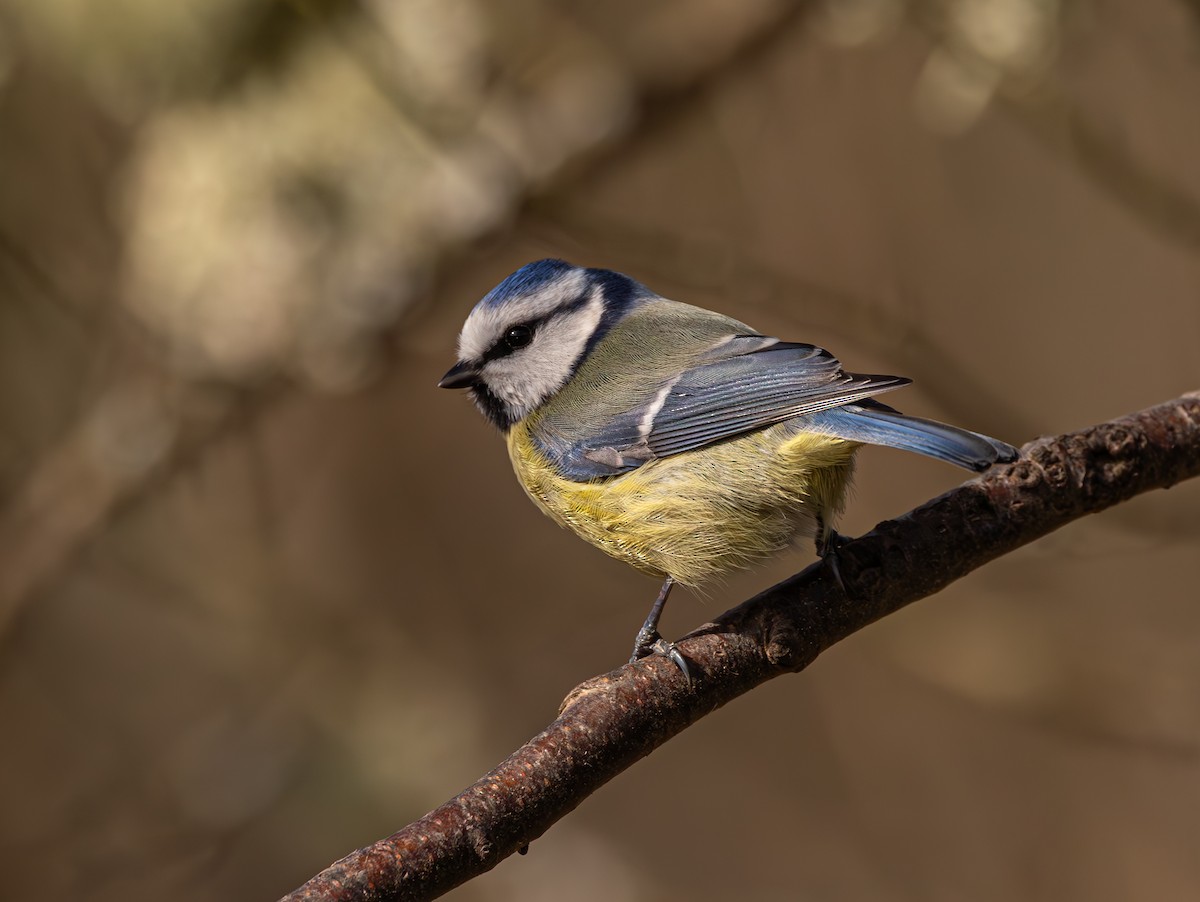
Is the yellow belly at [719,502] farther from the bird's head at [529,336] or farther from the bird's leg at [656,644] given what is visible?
the bird's head at [529,336]

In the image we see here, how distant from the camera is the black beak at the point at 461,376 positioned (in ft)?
6.23

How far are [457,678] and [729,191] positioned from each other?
1374 mm

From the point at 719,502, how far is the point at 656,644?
32cm

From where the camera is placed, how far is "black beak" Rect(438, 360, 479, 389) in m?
1.90

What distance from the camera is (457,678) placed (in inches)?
119

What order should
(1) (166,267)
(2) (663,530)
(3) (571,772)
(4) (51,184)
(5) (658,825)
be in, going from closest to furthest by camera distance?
(3) (571,772), (2) (663,530), (1) (166,267), (4) (51,184), (5) (658,825)

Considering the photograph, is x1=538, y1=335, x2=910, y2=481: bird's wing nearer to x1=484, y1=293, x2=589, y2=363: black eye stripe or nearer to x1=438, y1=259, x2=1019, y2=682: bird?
x1=438, y1=259, x2=1019, y2=682: bird

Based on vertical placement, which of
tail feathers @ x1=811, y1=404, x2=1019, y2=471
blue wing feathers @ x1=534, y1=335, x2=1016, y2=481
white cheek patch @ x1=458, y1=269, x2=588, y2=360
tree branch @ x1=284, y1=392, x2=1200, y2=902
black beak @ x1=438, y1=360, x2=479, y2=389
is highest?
white cheek patch @ x1=458, y1=269, x2=588, y2=360

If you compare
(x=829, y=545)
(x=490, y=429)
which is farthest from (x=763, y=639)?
(x=490, y=429)

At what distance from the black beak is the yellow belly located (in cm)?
32

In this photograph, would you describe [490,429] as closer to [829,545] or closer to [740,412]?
[740,412]

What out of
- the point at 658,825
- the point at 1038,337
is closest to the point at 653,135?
the point at 1038,337

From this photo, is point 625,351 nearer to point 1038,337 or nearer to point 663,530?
point 663,530

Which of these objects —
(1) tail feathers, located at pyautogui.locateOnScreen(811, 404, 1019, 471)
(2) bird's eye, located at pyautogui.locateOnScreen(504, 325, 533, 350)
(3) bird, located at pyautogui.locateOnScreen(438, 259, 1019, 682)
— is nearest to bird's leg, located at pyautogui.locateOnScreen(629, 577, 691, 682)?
(3) bird, located at pyautogui.locateOnScreen(438, 259, 1019, 682)
